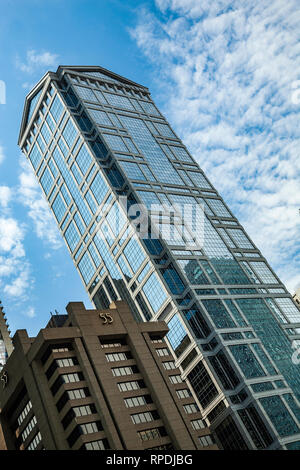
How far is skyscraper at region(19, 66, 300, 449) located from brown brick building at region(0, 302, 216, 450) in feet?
61.4

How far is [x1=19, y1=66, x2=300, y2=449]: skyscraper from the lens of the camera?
362ft

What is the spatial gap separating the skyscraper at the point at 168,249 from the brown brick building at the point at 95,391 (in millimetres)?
18710

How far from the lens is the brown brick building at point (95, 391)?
263 ft

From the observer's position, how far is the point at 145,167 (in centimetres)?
15350

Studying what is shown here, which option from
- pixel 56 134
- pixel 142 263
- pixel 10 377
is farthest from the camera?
pixel 56 134

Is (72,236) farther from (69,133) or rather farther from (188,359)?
(188,359)

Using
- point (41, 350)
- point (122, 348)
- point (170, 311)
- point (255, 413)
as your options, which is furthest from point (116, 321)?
point (255, 413)

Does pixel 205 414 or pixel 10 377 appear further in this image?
pixel 205 414

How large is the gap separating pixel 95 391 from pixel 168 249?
51868 millimetres

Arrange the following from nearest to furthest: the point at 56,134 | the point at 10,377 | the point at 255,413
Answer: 1. the point at 10,377
2. the point at 255,413
3. the point at 56,134

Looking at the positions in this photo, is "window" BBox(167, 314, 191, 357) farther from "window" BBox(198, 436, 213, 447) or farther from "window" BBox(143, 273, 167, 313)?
"window" BBox(198, 436, 213, 447)

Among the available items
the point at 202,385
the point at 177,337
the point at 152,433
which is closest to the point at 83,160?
the point at 177,337

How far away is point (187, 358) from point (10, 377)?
39.8 meters
